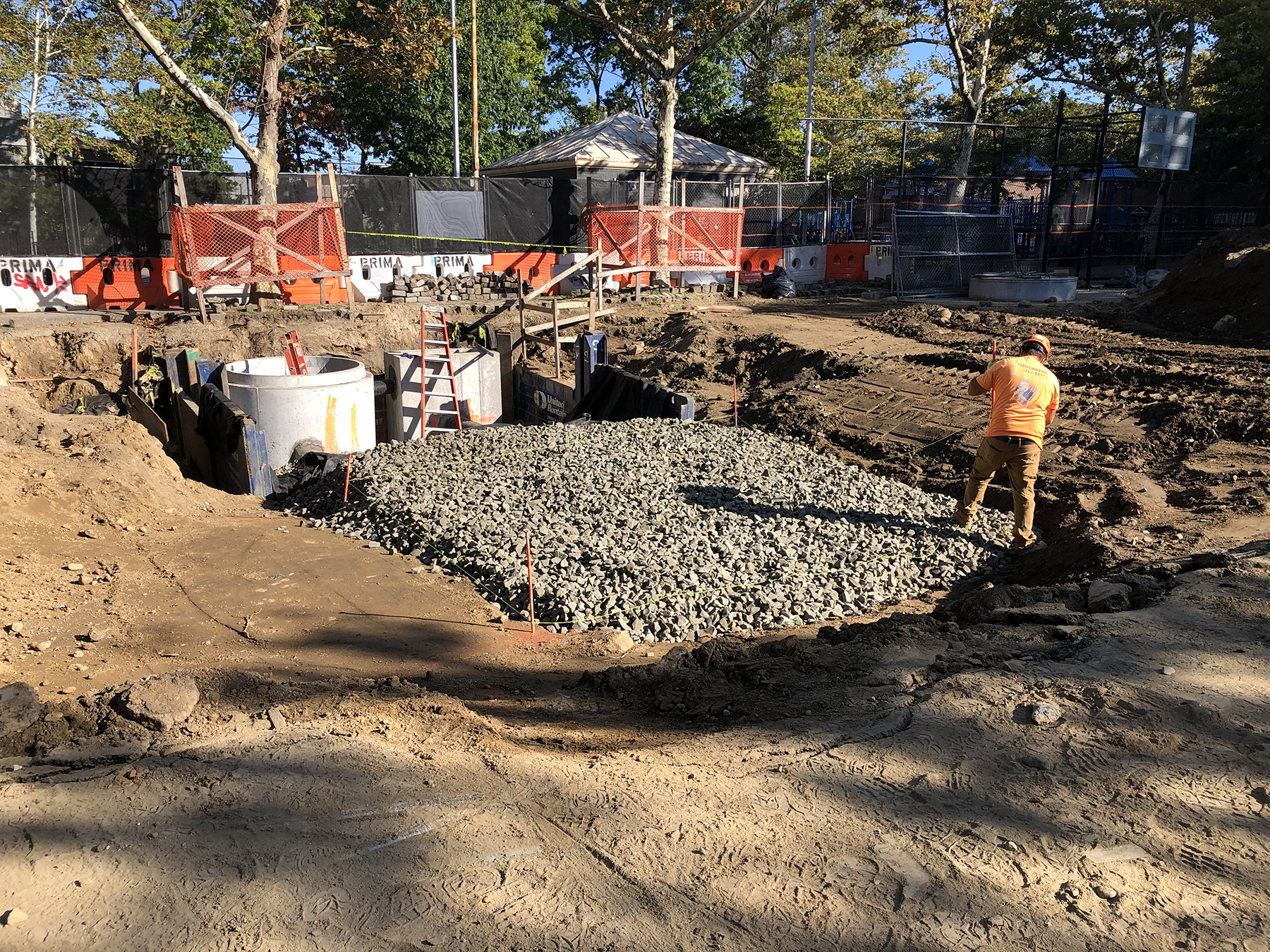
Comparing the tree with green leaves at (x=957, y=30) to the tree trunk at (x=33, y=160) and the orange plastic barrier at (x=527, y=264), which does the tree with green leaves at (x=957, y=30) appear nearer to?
the orange plastic barrier at (x=527, y=264)

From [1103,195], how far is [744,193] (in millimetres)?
10994

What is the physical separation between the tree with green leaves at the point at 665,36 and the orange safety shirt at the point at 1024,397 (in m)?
17.6

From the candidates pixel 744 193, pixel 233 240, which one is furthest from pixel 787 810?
pixel 744 193

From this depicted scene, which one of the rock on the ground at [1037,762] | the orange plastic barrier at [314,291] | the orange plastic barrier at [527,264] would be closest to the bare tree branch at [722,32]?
the orange plastic barrier at [527,264]

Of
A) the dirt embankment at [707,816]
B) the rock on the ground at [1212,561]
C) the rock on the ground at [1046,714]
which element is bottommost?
the dirt embankment at [707,816]

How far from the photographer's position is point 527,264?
80.1ft

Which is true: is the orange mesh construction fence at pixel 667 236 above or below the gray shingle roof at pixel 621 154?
below

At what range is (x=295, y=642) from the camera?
761 centimetres

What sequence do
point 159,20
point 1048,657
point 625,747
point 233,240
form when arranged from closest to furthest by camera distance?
→ 1. point 625,747
2. point 1048,657
3. point 233,240
4. point 159,20

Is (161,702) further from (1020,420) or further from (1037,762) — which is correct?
(1020,420)

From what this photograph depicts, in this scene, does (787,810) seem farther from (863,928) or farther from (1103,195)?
(1103,195)

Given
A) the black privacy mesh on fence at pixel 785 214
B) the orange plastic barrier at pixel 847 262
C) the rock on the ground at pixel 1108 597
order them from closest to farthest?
the rock on the ground at pixel 1108 597 < the black privacy mesh on fence at pixel 785 214 < the orange plastic barrier at pixel 847 262

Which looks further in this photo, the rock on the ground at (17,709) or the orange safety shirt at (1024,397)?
the orange safety shirt at (1024,397)

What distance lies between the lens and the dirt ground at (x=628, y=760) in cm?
338
